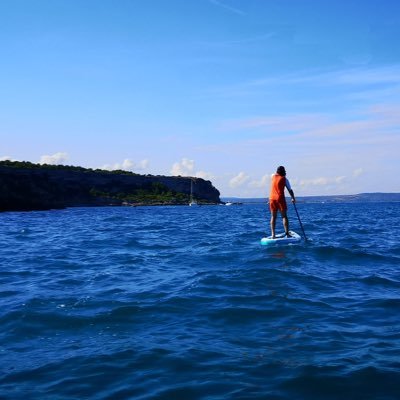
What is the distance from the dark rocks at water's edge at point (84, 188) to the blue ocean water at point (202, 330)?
231ft

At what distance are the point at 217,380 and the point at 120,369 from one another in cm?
126

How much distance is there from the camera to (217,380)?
5312 millimetres

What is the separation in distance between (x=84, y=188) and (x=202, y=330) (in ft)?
394

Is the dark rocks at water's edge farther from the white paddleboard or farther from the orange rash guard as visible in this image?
the orange rash guard

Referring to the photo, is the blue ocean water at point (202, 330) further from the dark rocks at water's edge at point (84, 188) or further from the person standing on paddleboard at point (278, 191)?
the dark rocks at water's edge at point (84, 188)

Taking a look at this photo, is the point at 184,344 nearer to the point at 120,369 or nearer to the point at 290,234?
the point at 120,369

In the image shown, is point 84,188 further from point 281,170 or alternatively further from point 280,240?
point 281,170

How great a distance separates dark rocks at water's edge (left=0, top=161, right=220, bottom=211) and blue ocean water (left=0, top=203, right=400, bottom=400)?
231 ft

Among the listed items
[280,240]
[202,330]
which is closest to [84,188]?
[280,240]

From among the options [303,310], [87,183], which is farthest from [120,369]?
[87,183]

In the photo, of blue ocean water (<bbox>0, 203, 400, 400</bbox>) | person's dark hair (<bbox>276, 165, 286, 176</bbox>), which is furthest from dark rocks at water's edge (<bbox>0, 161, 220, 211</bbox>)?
blue ocean water (<bbox>0, 203, 400, 400</bbox>)

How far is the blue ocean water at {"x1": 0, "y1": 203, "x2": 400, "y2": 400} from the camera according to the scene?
5.23m

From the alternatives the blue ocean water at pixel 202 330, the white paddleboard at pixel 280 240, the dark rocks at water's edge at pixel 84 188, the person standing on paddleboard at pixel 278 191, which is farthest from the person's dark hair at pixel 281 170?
the dark rocks at water's edge at pixel 84 188

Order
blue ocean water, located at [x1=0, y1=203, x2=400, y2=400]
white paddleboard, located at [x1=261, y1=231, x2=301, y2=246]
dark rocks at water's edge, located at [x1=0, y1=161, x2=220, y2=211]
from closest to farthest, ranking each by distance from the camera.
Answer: blue ocean water, located at [x1=0, y1=203, x2=400, y2=400], white paddleboard, located at [x1=261, y1=231, x2=301, y2=246], dark rocks at water's edge, located at [x1=0, y1=161, x2=220, y2=211]
